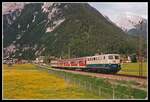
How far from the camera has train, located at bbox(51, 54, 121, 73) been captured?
2730cm

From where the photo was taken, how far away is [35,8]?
27.0 m

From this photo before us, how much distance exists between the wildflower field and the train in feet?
2.99

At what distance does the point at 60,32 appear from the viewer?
2750 cm

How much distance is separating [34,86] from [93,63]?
3.50 meters

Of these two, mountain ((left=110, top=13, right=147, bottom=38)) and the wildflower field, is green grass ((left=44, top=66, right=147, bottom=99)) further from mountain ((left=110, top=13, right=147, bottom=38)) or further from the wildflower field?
mountain ((left=110, top=13, right=147, bottom=38))

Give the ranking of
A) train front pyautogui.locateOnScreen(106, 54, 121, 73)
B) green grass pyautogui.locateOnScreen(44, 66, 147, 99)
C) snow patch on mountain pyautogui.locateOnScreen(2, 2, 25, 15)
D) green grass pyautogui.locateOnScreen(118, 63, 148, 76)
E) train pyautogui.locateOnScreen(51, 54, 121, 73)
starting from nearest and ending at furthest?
green grass pyautogui.locateOnScreen(44, 66, 147, 99) → snow patch on mountain pyautogui.locateOnScreen(2, 2, 25, 15) → green grass pyautogui.locateOnScreen(118, 63, 148, 76) → train front pyautogui.locateOnScreen(106, 54, 121, 73) → train pyautogui.locateOnScreen(51, 54, 121, 73)

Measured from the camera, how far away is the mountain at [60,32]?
26766 mm

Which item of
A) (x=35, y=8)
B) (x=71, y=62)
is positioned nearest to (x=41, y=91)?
(x=71, y=62)

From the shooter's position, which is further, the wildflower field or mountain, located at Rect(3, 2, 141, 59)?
mountain, located at Rect(3, 2, 141, 59)

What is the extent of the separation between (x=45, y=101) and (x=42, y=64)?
284 cm

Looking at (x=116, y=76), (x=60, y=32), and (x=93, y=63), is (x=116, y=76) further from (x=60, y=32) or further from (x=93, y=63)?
(x=60, y=32)

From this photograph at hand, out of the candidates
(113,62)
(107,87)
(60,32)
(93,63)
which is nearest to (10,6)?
→ (60,32)

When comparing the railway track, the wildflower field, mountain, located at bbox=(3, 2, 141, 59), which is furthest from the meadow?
mountain, located at bbox=(3, 2, 141, 59)

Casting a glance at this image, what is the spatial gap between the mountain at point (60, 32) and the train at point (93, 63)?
345mm
